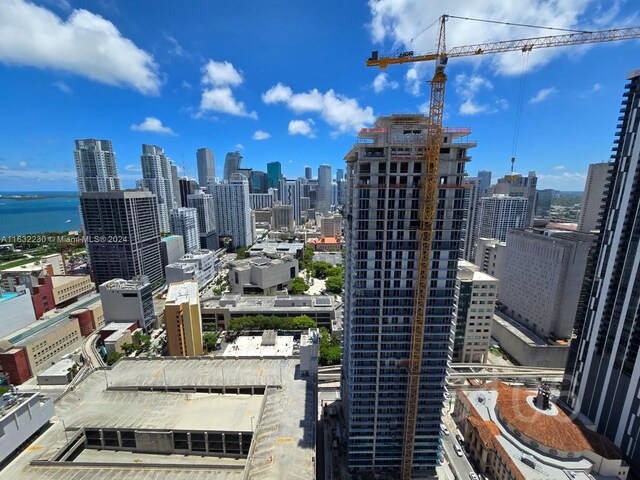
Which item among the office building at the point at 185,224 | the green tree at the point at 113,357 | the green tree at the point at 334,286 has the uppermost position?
the office building at the point at 185,224

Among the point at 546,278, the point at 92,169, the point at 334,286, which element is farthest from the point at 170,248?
the point at 546,278

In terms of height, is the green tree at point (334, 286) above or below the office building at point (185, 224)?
below

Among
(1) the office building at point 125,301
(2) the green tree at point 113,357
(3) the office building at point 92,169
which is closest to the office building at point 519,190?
(1) the office building at point 125,301

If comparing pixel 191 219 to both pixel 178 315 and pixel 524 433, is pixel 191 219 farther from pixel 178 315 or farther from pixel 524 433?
pixel 524 433

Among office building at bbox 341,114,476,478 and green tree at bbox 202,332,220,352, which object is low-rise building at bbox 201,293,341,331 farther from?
office building at bbox 341,114,476,478

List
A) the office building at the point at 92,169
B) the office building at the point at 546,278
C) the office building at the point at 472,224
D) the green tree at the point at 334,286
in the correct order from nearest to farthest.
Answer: the office building at the point at 546,278 < the green tree at the point at 334,286 < the office building at the point at 472,224 < the office building at the point at 92,169

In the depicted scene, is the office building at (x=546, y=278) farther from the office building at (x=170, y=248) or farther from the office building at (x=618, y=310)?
the office building at (x=170, y=248)

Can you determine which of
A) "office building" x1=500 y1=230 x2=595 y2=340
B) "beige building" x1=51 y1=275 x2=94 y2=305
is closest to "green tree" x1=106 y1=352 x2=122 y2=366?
"beige building" x1=51 y1=275 x2=94 y2=305
